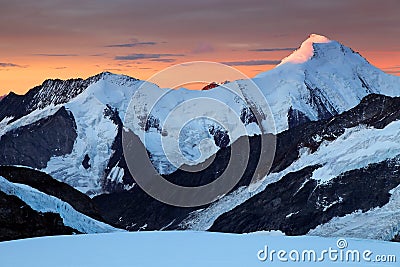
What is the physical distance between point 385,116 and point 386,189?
37.5 m

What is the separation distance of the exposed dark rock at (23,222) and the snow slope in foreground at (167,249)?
4756 centimetres

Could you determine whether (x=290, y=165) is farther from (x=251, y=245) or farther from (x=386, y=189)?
(x=251, y=245)

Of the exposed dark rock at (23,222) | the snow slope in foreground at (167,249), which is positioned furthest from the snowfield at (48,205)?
the snow slope in foreground at (167,249)

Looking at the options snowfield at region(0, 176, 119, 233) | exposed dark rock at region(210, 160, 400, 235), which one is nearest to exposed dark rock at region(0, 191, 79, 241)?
snowfield at region(0, 176, 119, 233)

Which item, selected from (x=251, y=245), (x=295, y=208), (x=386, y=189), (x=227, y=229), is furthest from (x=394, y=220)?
(x=251, y=245)

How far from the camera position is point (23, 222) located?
79.0 m

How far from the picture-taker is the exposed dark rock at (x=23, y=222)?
251 feet
